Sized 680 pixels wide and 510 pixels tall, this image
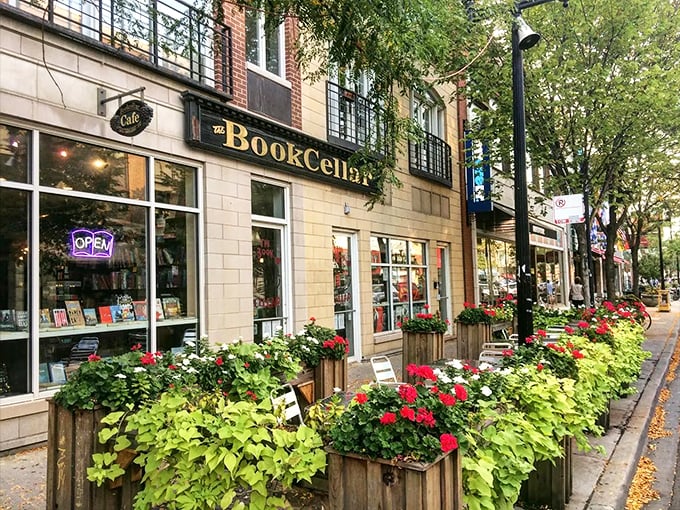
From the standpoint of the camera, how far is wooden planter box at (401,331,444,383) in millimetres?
8125

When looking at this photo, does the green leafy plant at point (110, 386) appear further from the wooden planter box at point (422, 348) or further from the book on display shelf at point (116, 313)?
the wooden planter box at point (422, 348)

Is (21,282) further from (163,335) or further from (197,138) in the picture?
(197,138)

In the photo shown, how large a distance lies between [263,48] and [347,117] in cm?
250

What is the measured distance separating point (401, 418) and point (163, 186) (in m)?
5.50

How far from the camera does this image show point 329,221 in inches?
391

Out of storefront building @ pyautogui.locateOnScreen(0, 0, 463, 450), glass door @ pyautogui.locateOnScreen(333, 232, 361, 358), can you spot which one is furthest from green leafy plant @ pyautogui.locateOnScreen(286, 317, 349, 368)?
glass door @ pyautogui.locateOnScreen(333, 232, 361, 358)

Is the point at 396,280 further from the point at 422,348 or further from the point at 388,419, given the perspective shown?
the point at 388,419

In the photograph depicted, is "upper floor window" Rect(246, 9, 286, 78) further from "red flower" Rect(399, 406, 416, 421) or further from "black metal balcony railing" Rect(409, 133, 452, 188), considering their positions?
"red flower" Rect(399, 406, 416, 421)

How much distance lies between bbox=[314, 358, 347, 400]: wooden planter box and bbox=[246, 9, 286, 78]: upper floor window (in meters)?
5.58

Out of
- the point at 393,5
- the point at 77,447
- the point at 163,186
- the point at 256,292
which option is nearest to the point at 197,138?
the point at 163,186

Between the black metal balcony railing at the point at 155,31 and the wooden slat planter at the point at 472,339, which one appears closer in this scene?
the black metal balcony railing at the point at 155,31

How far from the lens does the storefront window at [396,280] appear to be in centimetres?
1166

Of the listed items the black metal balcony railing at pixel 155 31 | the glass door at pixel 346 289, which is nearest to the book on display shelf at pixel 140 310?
the black metal balcony railing at pixel 155 31

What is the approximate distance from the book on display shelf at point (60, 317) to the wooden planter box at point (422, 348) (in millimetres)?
4785
